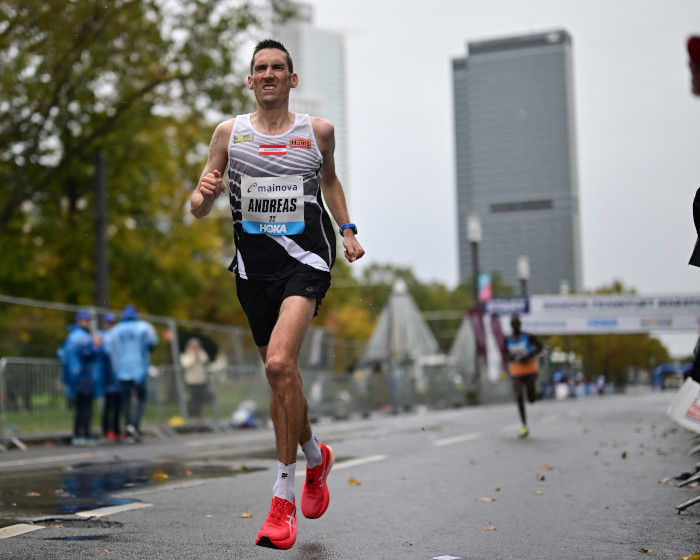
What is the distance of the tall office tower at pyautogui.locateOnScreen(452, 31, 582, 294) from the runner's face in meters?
44.6

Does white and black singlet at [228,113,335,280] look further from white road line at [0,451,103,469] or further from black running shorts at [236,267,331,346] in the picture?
white road line at [0,451,103,469]

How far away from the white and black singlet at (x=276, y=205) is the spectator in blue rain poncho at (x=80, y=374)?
1089 cm

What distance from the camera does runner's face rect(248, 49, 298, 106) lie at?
17.1ft

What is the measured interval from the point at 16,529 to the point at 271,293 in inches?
68.9

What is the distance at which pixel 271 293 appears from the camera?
512 cm

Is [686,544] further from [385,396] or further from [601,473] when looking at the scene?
[385,396]

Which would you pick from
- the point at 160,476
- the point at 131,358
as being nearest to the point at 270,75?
the point at 160,476

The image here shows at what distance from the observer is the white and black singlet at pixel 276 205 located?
5.15 metres

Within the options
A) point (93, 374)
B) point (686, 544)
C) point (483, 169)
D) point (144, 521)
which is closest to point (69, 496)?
point (144, 521)

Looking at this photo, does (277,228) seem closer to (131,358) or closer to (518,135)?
(131,358)

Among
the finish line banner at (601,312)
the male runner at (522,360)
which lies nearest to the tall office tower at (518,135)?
the finish line banner at (601,312)

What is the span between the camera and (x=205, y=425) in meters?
20.6

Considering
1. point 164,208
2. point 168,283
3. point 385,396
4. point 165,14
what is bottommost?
point 385,396

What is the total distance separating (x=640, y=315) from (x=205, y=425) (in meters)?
38.3
